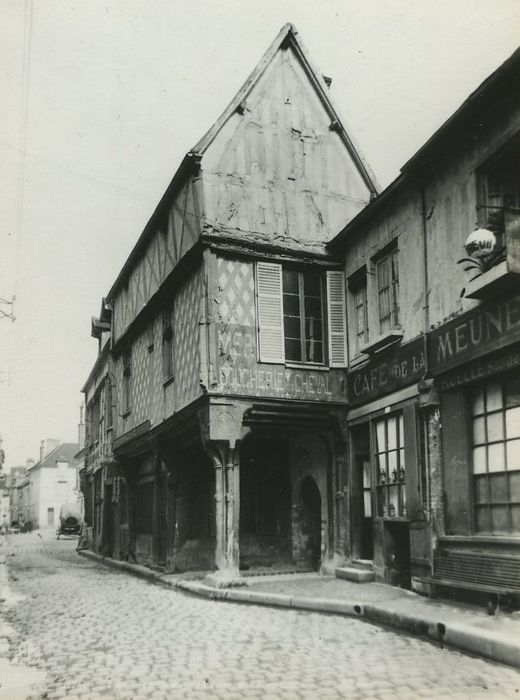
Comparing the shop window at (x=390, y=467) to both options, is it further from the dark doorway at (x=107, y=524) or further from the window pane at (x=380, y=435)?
the dark doorway at (x=107, y=524)

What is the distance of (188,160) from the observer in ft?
40.6

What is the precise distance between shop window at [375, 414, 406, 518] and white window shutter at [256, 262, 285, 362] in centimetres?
215

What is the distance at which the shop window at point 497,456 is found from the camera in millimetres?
7973

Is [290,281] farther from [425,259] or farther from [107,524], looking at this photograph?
[107,524]

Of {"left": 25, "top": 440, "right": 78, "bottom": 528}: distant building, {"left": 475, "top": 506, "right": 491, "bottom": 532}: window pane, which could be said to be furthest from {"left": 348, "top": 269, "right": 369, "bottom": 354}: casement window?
{"left": 25, "top": 440, "right": 78, "bottom": 528}: distant building

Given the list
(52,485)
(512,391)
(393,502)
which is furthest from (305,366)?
(52,485)

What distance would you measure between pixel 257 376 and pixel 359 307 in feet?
7.10

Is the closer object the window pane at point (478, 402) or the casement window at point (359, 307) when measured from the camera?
the window pane at point (478, 402)

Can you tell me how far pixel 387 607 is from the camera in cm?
803

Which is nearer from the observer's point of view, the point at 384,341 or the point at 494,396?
Answer: the point at 494,396

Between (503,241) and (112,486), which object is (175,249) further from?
(112,486)

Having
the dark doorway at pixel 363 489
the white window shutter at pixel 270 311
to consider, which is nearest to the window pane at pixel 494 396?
the dark doorway at pixel 363 489

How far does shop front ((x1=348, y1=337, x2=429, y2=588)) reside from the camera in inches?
381

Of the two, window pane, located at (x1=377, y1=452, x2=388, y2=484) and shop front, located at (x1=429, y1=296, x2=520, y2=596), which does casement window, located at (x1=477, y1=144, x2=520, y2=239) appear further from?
window pane, located at (x1=377, y1=452, x2=388, y2=484)
